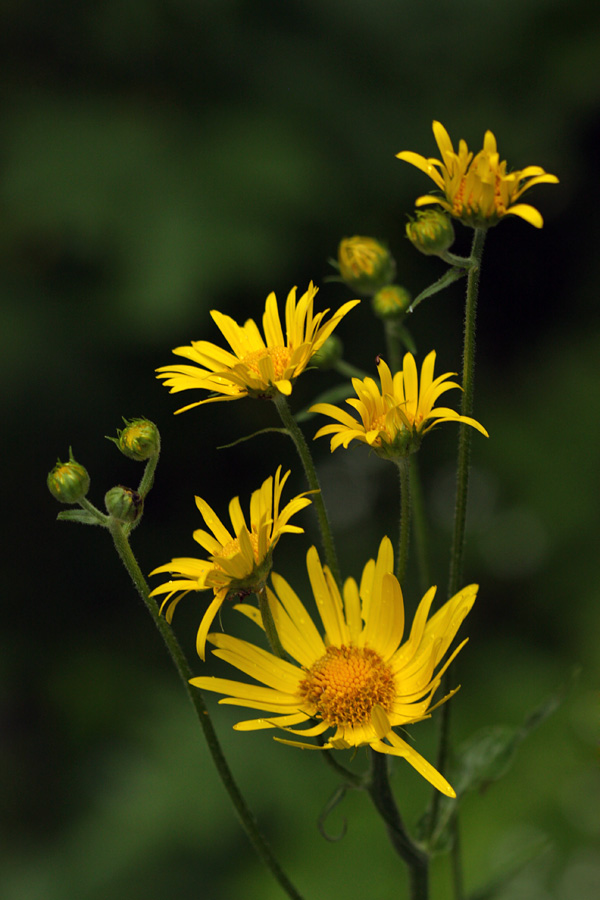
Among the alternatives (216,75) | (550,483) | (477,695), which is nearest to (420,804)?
(477,695)

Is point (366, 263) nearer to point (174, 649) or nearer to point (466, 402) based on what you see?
point (466, 402)

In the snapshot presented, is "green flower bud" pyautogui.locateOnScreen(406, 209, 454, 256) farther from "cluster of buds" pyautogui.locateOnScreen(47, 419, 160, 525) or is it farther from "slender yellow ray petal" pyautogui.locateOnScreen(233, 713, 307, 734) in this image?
"slender yellow ray petal" pyautogui.locateOnScreen(233, 713, 307, 734)

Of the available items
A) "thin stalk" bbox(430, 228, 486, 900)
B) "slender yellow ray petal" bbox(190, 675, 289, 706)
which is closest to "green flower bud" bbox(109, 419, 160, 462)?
"slender yellow ray petal" bbox(190, 675, 289, 706)

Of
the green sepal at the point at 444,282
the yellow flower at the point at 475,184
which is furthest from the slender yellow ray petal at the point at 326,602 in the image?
the yellow flower at the point at 475,184

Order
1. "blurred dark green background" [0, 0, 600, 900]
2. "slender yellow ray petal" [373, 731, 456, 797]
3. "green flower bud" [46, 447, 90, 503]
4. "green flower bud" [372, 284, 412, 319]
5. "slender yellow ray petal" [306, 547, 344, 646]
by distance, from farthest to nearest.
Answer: "blurred dark green background" [0, 0, 600, 900] → "green flower bud" [372, 284, 412, 319] → "slender yellow ray petal" [306, 547, 344, 646] → "green flower bud" [46, 447, 90, 503] → "slender yellow ray petal" [373, 731, 456, 797]

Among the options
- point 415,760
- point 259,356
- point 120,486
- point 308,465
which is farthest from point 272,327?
point 415,760

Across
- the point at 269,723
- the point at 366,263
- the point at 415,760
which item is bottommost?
the point at 415,760
